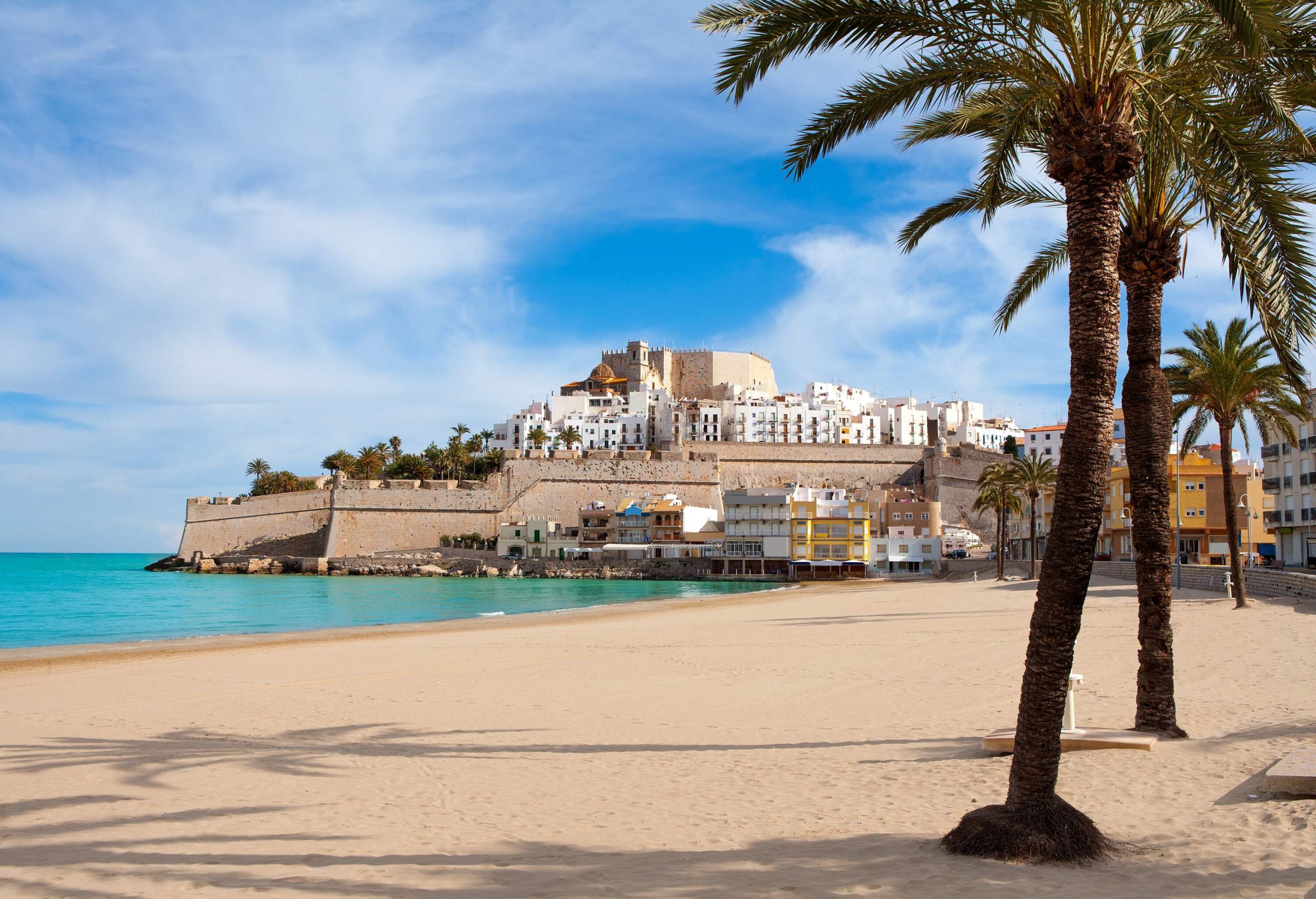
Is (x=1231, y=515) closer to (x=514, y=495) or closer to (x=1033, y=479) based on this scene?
(x=1033, y=479)

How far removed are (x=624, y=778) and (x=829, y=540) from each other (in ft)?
193

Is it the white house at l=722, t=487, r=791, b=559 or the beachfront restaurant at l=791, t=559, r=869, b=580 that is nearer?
the beachfront restaurant at l=791, t=559, r=869, b=580

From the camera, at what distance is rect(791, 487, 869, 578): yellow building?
64.0m

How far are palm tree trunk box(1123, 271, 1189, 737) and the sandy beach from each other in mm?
399

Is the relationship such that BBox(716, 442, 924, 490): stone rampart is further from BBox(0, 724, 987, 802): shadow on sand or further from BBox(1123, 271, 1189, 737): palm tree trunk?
BBox(1123, 271, 1189, 737): palm tree trunk

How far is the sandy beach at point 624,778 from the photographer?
4.94m

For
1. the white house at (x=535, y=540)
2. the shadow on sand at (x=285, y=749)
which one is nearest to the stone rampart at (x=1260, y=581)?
the shadow on sand at (x=285, y=749)

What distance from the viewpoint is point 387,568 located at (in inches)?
2945

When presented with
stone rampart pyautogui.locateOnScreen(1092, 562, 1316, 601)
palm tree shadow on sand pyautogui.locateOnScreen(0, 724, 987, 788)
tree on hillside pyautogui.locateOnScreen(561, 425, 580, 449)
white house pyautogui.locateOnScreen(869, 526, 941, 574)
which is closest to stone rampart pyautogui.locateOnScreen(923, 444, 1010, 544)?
white house pyautogui.locateOnScreen(869, 526, 941, 574)

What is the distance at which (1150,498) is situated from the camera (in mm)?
8273

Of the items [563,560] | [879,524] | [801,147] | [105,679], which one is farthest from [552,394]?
[801,147]

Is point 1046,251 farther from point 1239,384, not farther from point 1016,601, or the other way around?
point 1016,601

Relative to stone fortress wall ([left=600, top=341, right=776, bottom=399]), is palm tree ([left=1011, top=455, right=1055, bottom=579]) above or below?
below

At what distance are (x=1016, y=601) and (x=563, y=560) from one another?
49662mm
